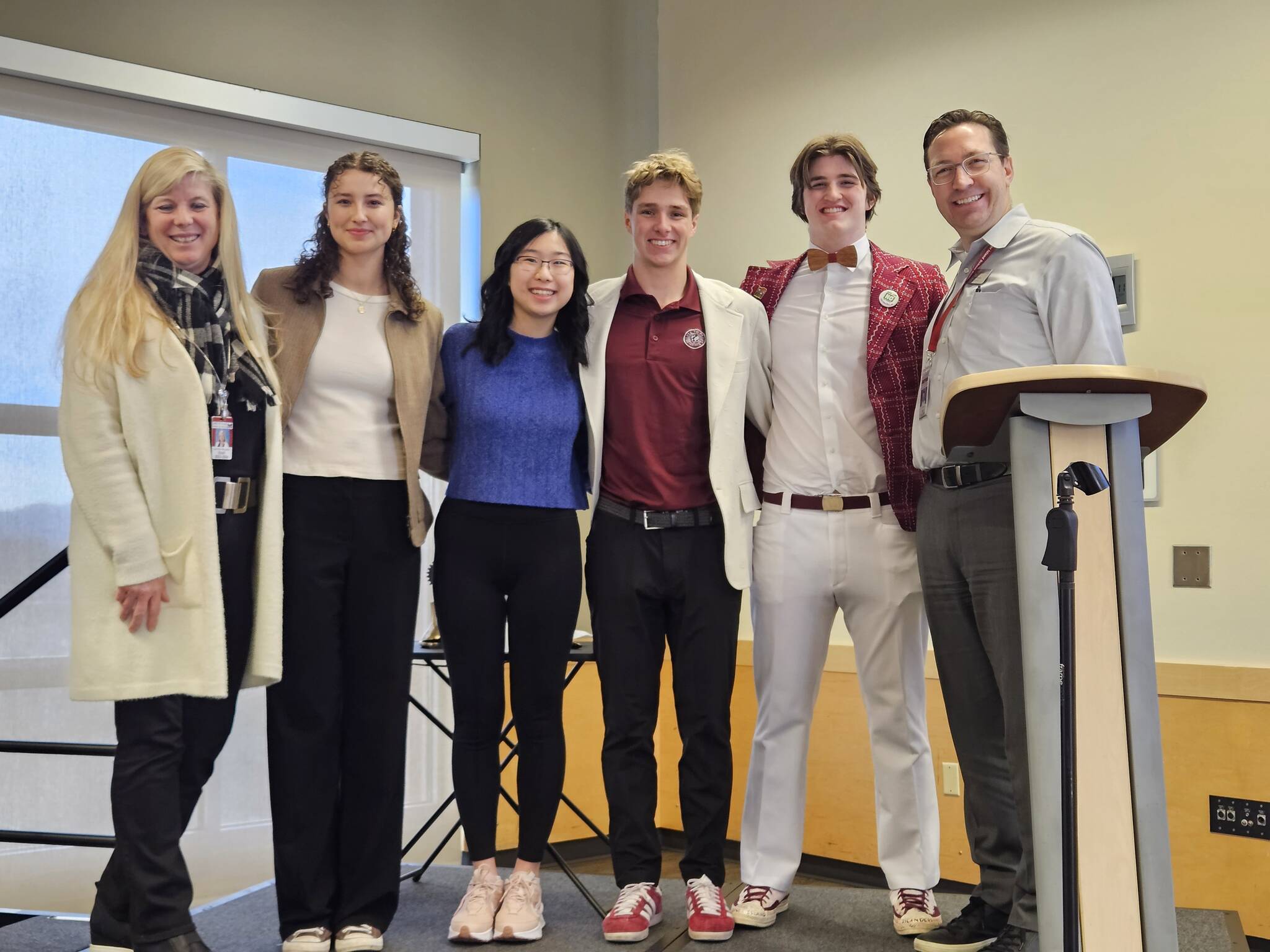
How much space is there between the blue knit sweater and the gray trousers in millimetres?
780

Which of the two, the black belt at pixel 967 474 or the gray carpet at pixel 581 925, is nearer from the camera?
the black belt at pixel 967 474

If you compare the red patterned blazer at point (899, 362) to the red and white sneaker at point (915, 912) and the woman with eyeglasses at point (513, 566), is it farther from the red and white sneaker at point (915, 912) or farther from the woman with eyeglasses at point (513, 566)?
the red and white sneaker at point (915, 912)

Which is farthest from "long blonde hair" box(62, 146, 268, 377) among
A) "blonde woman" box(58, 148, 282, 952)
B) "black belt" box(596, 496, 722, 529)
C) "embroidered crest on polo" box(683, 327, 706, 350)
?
"embroidered crest on polo" box(683, 327, 706, 350)

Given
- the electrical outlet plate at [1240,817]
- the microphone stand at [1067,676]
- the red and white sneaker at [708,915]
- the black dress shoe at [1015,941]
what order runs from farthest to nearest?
1. the electrical outlet plate at [1240,817]
2. the red and white sneaker at [708,915]
3. the black dress shoe at [1015,941]
4. the microphone stand at [1067,676]

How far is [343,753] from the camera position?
7.48 feet

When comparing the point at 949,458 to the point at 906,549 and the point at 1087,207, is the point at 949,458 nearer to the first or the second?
the point at 906,549

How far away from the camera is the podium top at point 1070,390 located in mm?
1495

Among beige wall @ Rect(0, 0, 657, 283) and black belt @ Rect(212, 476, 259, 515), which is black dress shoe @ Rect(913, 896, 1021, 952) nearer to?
black belt @ Rect(212, 476, 259, 515)

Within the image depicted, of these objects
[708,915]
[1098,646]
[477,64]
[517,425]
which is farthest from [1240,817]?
[477,64]

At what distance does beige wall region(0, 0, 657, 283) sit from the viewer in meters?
3.88

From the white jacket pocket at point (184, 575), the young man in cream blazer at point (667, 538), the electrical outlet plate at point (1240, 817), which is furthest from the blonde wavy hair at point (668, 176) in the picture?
the electrical outlet plate at point (1240, 817)

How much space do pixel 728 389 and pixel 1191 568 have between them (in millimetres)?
1864

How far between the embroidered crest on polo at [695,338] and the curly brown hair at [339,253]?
60 centimetres

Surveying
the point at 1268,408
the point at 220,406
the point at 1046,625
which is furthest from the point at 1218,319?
the point at 220,406
